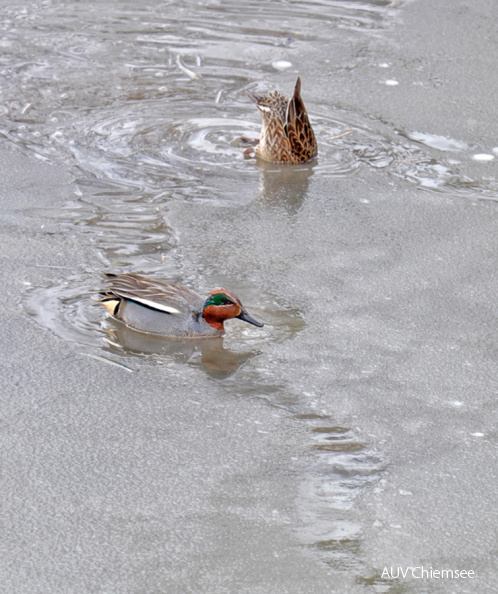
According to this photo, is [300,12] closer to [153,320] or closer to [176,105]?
[176,105]

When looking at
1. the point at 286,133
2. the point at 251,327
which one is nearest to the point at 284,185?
the point at 286,133

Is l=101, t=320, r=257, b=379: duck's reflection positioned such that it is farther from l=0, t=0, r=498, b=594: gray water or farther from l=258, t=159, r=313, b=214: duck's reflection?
l=258, t=159, r=313, b=214: duck's reflection

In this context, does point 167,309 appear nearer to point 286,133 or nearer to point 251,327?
point 251,327

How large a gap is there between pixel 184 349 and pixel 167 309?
0.25 m

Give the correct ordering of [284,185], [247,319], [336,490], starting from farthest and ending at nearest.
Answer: [284,185], [247,319], [336,490]

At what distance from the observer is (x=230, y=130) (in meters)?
8.40

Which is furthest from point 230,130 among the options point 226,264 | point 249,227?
point 226,264

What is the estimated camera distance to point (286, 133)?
300 inches

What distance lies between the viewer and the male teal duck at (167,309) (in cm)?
520

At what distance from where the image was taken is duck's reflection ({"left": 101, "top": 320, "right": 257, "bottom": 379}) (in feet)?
16.7

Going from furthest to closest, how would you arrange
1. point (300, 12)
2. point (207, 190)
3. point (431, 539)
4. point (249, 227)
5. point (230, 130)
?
1. point (300, 12)
2. point (230, 130)
3. point (207, 190)
4. point (249, 227)
5. point (431, 539)

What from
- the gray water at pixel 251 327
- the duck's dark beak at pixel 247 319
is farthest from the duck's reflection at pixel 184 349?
the duck's dark beak at pixel 247 319

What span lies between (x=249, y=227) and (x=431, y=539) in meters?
3.40

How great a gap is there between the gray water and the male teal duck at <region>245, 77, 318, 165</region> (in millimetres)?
138
